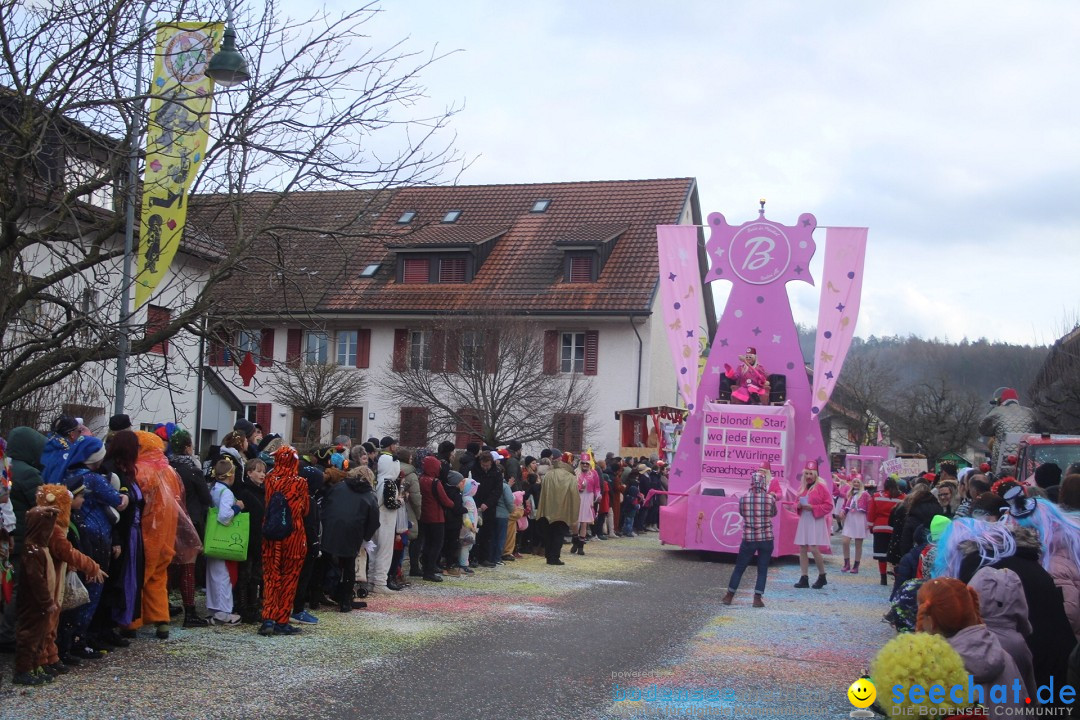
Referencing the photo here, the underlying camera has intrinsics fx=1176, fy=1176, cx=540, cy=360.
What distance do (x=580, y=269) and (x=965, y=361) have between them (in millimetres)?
59138

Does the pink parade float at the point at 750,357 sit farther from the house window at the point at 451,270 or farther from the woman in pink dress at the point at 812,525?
the house window at the point at 451,270

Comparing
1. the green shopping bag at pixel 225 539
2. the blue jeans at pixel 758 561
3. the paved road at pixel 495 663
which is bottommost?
the paved road at pixel 495 663

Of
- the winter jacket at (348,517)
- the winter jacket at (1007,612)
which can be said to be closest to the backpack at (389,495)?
the winter jacket at (348,517)

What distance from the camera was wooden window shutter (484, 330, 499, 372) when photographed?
34.9m

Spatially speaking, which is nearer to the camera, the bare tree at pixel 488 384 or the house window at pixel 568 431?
the bare tree at pixel 488 384

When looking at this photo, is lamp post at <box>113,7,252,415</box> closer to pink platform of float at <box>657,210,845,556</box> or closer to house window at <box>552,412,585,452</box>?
pink platform of float at <box>657,210,845,556</box>

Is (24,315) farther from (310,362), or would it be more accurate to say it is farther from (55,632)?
(310,362)

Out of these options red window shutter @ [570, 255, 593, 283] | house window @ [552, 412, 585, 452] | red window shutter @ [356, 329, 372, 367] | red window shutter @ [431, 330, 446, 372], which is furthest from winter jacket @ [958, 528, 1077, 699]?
red window shutter @ [356, 329, 372, 367]

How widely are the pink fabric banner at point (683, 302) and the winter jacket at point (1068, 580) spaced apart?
16.2 m

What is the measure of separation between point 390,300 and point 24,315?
30192 mm

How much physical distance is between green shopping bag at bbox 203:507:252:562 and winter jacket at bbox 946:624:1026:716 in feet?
24.0

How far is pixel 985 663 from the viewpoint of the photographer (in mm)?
4852

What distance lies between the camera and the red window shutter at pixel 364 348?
135 feet

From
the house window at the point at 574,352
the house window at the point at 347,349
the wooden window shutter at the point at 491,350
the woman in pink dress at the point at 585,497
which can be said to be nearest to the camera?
the woman in pink dress at the point at 585,497
